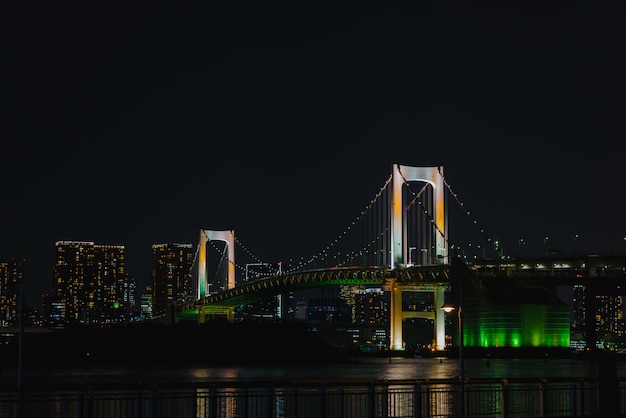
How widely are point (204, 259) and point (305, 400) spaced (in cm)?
11174

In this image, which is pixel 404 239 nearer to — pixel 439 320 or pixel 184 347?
pixel 439 320

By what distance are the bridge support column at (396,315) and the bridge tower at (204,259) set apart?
32.8 m

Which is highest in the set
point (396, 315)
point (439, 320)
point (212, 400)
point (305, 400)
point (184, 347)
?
point (396, 315)

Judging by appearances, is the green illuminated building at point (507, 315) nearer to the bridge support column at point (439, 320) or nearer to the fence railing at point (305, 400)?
the bridge support column at point (439, 320)

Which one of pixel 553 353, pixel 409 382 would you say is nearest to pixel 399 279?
pixel 553 353

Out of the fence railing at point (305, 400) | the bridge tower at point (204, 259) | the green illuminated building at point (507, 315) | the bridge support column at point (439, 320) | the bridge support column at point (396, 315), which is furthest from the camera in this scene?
the bridge tower at point (204, 259)

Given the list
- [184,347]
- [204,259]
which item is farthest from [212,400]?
[204,259]

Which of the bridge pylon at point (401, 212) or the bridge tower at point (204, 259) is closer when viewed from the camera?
the bridge pylon at point (401, 212)

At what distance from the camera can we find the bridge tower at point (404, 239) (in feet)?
334

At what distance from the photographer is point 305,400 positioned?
105ft

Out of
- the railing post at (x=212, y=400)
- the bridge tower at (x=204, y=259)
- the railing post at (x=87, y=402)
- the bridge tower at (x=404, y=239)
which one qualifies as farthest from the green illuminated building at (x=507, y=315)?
the railing post at (x=87, y=402)

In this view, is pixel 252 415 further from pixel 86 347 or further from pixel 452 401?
pixel 86 347

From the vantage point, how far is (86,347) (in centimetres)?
8169

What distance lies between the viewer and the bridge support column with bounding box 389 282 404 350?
102 m
